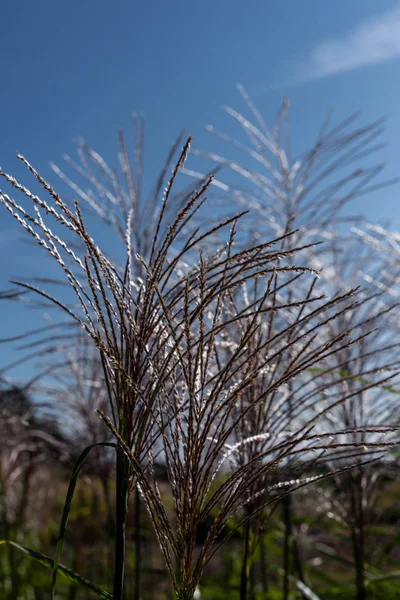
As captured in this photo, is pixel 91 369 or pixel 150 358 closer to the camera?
pixel 150 358

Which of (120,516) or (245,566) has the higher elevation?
(120,516)

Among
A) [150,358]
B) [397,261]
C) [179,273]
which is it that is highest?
[397,261]

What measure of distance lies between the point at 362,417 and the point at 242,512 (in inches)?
35.2

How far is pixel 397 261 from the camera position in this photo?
3.10 meters

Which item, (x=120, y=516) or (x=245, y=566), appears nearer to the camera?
(x=120, y=516)

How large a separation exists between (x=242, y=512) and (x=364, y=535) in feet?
2.99

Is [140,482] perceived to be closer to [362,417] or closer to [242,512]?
[242,512]

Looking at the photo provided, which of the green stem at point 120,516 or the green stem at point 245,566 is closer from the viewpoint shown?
the green stem at point 120,516

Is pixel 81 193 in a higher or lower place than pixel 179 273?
higher

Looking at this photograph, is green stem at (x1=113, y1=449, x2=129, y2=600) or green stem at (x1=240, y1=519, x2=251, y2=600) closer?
green stem at (x1=113, y1=449, x2=129, y2=600)

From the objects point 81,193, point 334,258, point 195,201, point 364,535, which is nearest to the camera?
point 195,201

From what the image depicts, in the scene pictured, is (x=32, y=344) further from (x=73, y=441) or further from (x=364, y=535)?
(x=73, y=441)

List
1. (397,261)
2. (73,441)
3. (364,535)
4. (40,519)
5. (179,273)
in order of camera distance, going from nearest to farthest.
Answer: (179,273) → (364,535) → (397,261) → (73,441) → (40,519)


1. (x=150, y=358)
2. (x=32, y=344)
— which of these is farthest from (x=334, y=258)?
(x=150, y=358)
